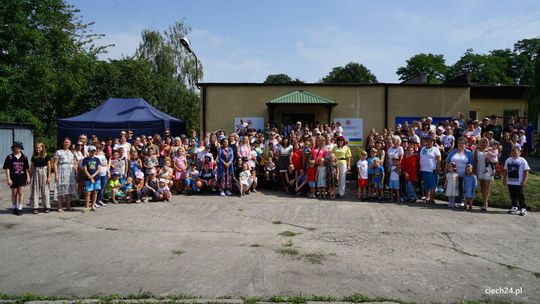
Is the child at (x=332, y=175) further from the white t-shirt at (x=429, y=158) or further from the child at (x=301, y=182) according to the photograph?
the white t-shirt at (x=429, y=158)

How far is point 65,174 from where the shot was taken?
31.3 feet

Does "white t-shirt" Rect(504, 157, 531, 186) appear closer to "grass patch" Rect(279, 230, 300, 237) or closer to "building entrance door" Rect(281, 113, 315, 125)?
"grass patch" Rect(279, 230, 300, 237)

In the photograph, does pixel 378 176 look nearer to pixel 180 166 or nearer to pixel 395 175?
pixel 395 175

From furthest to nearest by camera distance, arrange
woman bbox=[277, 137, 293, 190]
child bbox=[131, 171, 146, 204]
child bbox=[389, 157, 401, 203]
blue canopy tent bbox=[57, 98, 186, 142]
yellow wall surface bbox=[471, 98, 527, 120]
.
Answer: yellow wall surface bbox=[471, 98, 527, 120] < blue canopy tent bbox=[57, 98, 186, 142] < woman bbox=[277, 137, 293, 190] < child bbox=[389, 157, 401, 203] < child bbox=[131, 171, 146, 204]

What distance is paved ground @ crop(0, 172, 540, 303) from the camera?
4.85m

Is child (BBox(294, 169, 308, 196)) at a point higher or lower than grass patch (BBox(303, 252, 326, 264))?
higher

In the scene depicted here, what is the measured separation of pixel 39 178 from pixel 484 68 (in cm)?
6598

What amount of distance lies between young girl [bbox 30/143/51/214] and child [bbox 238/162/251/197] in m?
5.01

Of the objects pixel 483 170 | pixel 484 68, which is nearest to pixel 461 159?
pixel 483 170

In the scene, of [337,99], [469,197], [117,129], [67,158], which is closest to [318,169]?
[469,197]

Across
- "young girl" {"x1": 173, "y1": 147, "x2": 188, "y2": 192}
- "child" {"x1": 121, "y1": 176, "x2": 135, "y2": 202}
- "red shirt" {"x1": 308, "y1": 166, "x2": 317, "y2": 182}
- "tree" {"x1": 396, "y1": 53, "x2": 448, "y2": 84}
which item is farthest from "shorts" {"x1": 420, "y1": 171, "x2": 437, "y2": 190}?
"tree" {"x1": 396, "y1": 53, "x2": 448, "y2": 84}

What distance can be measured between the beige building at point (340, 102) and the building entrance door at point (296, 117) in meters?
0.07

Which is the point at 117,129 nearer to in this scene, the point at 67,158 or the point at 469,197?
the point at 67,158

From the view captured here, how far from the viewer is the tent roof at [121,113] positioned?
58.5 ft
